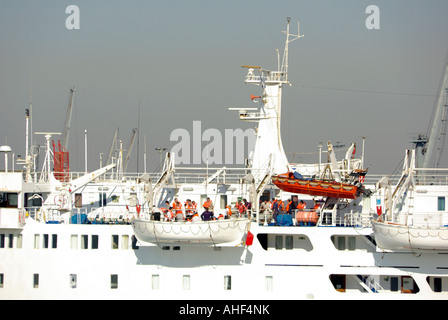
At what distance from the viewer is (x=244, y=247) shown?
89.5 ft

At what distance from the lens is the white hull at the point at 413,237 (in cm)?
2500

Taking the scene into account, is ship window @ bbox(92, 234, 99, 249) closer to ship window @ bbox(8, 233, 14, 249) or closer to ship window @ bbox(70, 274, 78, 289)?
ship window @ bbox(70, 274, 78, 289)

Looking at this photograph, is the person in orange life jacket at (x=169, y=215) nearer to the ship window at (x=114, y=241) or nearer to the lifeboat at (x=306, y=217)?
the ship window at (x=114, y=241)

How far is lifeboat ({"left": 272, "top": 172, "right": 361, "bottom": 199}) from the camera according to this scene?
90.4ft

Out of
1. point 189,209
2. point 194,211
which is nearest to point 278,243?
point 194,211

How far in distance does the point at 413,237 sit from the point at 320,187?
173 inches

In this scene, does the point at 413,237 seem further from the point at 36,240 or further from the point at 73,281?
the point at 36,240

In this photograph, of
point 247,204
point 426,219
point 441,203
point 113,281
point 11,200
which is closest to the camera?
point 426,219

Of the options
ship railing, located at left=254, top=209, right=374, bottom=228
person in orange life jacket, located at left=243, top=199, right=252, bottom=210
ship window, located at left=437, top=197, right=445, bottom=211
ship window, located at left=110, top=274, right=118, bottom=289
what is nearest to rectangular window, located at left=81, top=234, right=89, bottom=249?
ship window, located at left=110, top=274, right=118, bottom=289

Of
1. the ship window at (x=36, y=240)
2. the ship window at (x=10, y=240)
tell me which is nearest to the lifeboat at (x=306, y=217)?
the ship window at (x=36, y=240)

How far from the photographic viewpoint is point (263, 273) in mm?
27016

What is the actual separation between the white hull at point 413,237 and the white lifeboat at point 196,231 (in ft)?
17.9

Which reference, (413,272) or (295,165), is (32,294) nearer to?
(295,165)
